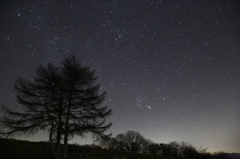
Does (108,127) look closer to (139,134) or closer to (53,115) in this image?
(53,115)

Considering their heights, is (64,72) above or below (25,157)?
above

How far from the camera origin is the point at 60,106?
12922 mm

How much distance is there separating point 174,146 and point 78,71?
52091mm

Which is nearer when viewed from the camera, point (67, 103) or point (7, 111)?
point (7, 111)

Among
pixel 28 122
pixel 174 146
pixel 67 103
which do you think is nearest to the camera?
pixel 28 122

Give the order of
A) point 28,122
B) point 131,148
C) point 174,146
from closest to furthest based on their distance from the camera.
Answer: point 28,122, point 174,146, point 131,148

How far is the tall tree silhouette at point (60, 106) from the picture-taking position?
40.8 ft

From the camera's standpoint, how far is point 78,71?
13844 mm

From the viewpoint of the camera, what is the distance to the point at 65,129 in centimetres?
1306

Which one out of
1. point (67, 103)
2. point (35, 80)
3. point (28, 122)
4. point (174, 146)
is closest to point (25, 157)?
point (28, 122)

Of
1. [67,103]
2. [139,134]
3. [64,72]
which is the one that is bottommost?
[139,134]

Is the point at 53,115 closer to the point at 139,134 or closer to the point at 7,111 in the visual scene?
the point at 7,111

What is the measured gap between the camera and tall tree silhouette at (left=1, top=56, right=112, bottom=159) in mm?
12438

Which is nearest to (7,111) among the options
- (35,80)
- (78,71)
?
(35,80)
